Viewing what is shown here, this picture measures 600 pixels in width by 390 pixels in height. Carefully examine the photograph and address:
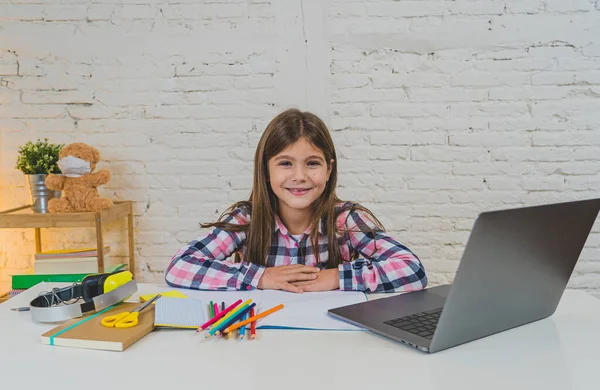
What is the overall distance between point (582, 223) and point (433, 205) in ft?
4.96

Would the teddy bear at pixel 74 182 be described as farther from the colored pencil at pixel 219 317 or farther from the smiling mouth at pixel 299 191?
the colored pencil at pixel 219 317

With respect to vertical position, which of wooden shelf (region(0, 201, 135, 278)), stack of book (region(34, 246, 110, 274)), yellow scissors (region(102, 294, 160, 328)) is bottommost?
stack of book (region(34, 246, 110, 274))

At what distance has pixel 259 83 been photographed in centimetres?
249

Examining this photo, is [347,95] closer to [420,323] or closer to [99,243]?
[99,243]

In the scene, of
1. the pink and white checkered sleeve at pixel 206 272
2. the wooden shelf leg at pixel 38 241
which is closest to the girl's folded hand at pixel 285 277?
the pink and white checkered sleeve at pixel 206 272

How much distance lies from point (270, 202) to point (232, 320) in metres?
0.71

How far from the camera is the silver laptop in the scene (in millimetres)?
856

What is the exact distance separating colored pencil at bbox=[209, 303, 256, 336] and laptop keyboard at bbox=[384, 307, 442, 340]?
0.83 feet

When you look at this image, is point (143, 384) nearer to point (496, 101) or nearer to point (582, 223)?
point (582, 223)

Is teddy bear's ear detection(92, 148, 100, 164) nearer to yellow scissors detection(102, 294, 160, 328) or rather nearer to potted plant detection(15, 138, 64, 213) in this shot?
potted plant detection(15, 138, 64, 213)

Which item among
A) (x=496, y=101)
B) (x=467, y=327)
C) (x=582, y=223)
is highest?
(x=496, y=101)

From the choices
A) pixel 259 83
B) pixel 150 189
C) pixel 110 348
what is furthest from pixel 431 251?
pixel 110 348

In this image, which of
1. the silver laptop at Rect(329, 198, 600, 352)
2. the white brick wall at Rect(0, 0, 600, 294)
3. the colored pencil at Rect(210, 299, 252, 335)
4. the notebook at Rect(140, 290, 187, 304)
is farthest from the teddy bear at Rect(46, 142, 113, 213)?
the silver laptop at Rect(329, 198, 600, 352)

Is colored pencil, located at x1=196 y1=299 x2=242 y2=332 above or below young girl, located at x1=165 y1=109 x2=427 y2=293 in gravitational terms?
below
